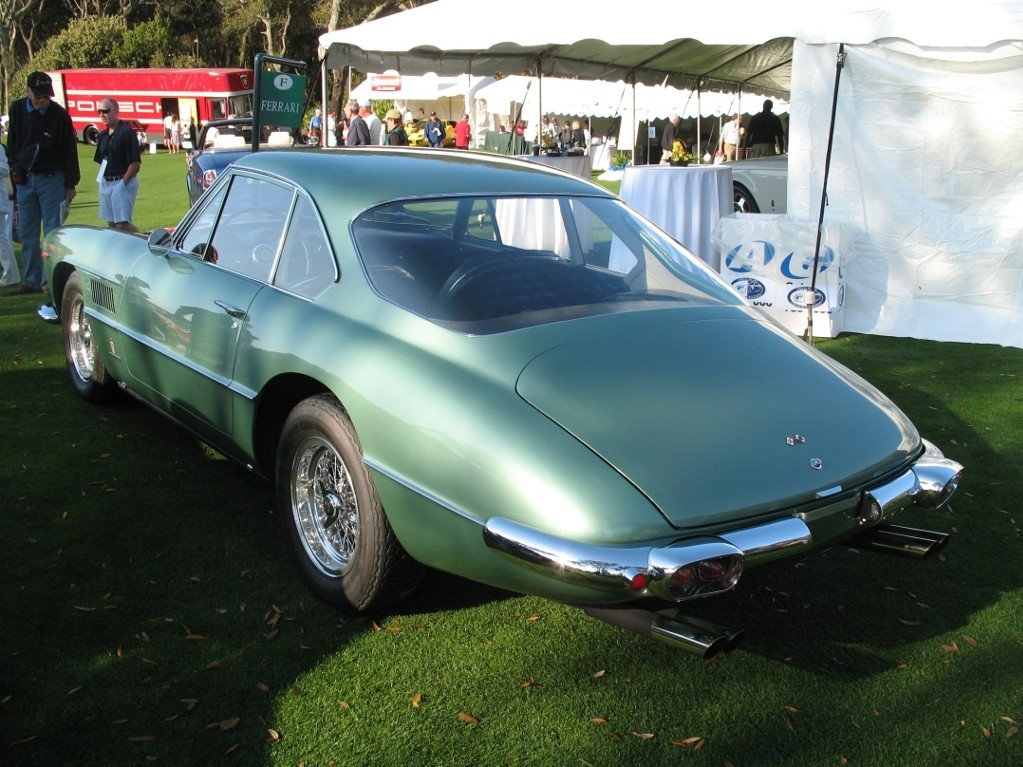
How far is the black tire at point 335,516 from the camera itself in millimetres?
3115

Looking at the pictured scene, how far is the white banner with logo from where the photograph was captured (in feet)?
26.3

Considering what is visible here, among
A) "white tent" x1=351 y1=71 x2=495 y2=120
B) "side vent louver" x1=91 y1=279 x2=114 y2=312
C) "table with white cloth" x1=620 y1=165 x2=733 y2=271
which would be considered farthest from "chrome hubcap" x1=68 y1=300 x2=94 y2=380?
"white tent" x1=351 y1=71 x2=495 y2=120

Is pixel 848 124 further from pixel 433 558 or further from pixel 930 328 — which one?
pixel 433 558

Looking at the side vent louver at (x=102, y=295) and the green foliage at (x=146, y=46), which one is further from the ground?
the green foliage at (x=146, y=46)

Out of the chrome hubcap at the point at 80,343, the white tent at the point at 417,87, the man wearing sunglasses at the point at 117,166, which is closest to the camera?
the chrome hubcap at the point at 80,343

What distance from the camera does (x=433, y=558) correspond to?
2.86m

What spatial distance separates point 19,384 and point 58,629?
11.1 feet

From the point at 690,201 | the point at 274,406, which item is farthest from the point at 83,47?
the point at 274,406

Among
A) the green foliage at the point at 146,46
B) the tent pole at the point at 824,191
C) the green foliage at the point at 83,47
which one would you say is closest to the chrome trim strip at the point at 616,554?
the tent pole at the point at 824,191

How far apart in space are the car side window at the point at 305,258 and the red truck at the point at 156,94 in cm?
3975

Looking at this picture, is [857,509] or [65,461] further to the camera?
[65,461]

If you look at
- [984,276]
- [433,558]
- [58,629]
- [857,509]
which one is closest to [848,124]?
[984,276]

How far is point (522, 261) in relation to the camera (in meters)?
3.67

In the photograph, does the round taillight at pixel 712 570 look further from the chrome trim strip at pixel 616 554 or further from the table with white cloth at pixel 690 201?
the table with white cloth at pixel 690 201
